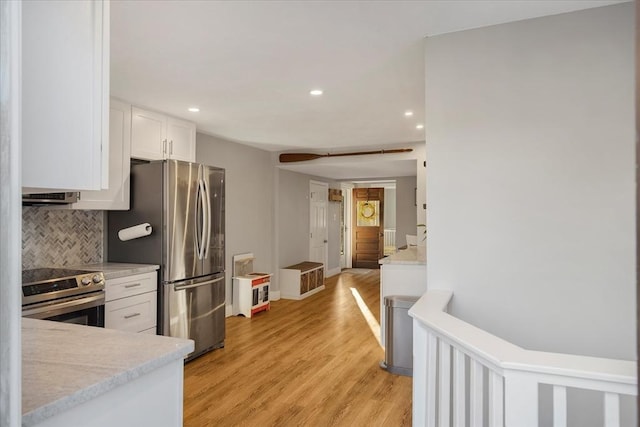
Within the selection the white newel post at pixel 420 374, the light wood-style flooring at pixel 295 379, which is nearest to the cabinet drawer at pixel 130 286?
the light wood-style flooring at pixel 295 379

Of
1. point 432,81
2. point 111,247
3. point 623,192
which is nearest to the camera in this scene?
point 623,192

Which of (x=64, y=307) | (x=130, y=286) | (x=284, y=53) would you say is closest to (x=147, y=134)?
(x=130, y=286)

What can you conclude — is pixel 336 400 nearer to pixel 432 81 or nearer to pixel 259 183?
pixel 432 81

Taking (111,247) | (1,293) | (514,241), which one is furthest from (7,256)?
(111,247)

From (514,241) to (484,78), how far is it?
3.02 ft

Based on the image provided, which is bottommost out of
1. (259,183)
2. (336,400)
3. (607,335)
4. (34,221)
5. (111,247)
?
(336,400)

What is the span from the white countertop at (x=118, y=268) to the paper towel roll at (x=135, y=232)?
0.85ft

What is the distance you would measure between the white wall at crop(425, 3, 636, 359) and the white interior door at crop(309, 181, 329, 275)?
18.6ft

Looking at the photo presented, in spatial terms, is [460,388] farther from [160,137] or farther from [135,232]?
[160,137]

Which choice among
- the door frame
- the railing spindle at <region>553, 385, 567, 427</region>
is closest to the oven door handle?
the railing spindle at <region>553, 385, 567, 427</region>

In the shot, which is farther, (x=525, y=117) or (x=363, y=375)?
(x=363, y=375)

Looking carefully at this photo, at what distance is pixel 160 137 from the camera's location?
417 cm

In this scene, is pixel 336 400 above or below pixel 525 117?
below

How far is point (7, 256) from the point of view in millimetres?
684
